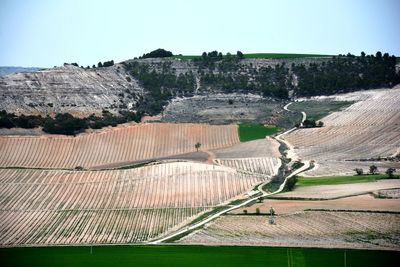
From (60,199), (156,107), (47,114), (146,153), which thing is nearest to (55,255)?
(60,199)

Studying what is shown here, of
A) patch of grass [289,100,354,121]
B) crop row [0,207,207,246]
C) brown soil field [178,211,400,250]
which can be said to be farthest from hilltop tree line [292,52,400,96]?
brown soil field [178,211,400,250]

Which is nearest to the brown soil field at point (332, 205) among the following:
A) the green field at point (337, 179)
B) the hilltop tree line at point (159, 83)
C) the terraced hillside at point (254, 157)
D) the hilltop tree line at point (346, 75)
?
the green field at point (337, 179)

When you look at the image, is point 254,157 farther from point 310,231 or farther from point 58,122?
point 58,122

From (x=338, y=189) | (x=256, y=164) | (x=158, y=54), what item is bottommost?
(x=338, y=189)

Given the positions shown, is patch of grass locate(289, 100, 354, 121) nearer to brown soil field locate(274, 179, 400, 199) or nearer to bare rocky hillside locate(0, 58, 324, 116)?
bare rocky hillside locate(0, 58, 324, 116)

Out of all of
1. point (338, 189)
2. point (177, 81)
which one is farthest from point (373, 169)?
point (177, 81)
